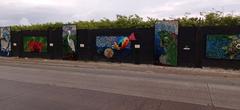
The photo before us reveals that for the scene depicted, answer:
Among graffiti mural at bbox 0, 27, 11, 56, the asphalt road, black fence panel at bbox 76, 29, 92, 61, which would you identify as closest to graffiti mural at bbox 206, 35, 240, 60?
the asphalt road

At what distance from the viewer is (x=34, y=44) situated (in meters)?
29.0

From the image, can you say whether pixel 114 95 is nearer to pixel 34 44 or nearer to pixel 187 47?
pixel 187 47

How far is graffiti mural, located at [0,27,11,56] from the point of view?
31.6 meters

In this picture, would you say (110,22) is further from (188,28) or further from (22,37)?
(22,37)

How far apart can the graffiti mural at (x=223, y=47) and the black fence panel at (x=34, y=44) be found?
13.0m

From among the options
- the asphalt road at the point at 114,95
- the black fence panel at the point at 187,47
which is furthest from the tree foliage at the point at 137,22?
the asphalt road at the point at 114,95

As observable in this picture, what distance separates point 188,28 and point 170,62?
2205mm

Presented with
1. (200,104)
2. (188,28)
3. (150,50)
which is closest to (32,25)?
(150,50)

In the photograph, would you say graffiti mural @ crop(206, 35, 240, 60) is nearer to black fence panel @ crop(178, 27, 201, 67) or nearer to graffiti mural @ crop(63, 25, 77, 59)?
black fence panel @ crop(178, 27, 201, 67)

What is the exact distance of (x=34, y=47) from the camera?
28984 mm

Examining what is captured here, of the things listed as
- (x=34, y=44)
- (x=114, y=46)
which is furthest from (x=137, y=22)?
(x=34, y=44)

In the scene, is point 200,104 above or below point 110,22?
below

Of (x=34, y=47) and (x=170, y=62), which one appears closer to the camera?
(x=170, y=62)

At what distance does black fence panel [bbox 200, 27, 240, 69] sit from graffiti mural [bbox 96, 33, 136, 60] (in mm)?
4796
